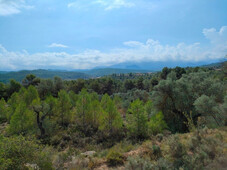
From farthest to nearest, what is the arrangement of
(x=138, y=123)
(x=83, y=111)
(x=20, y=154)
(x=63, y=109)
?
(x=63, y=109), (x=83, y=111), (x=138, y=123), (x=20, y=154)

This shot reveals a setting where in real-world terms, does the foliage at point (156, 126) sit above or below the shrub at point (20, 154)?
below

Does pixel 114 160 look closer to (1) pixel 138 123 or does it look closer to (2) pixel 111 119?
(1) pixel 138 123

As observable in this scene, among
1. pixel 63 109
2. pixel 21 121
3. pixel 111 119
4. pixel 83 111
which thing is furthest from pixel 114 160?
pixel 63 109

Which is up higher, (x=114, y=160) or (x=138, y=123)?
(x=114, y=160)

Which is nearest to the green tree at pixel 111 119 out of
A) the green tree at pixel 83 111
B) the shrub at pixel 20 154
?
the green tree at pixel 83 111

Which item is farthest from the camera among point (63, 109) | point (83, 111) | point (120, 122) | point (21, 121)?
point (63, 109)

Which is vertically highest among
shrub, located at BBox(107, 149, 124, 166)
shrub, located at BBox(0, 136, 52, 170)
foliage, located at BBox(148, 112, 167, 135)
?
shrub, located at BBox(0, 136, 52, 170)

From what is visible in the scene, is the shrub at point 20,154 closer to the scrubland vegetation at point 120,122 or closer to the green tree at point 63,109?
the scrubland vegetation at point 120,122

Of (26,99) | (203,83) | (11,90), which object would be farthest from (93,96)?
(11,90)

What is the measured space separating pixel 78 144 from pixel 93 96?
1261cm

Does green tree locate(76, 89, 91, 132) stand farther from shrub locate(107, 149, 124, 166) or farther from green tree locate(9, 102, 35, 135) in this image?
shrub locate(107, 149, 124, 166)

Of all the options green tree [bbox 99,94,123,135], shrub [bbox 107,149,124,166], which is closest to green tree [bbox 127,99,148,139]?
green tree [bbox 99,94,123,135]

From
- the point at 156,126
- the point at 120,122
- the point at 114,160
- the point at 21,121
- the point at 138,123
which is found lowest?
the point at 120,122

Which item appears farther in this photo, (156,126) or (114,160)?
(156,126)
